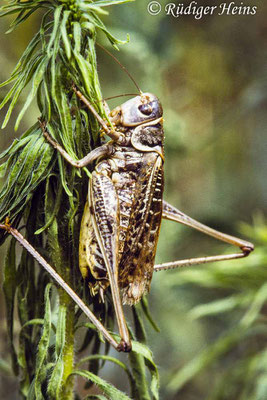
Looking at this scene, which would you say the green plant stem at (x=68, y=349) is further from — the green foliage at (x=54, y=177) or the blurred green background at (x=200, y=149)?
the blurred green background at (x=200, y=149)

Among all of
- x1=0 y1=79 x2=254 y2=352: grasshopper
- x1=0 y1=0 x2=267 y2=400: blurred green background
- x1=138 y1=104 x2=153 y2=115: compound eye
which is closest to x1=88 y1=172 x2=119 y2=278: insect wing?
x1=0 y1=79 x2=254 y2=352: grasshopper

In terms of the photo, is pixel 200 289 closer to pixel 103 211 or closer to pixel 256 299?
pixel 256 299

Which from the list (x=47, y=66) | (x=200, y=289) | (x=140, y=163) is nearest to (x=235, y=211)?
(x=200, y=289)

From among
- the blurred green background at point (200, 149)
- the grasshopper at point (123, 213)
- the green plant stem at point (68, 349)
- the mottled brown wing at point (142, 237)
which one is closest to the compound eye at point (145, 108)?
the grasshopper at point (123, 213)

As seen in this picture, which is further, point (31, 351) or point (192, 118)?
point (192, 118)

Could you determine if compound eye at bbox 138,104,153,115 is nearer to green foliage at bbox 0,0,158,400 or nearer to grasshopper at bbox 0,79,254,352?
grasshopper at bbox 0,79,254,352

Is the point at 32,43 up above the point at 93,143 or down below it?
above

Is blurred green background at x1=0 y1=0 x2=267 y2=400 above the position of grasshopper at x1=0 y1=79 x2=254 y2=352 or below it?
below
